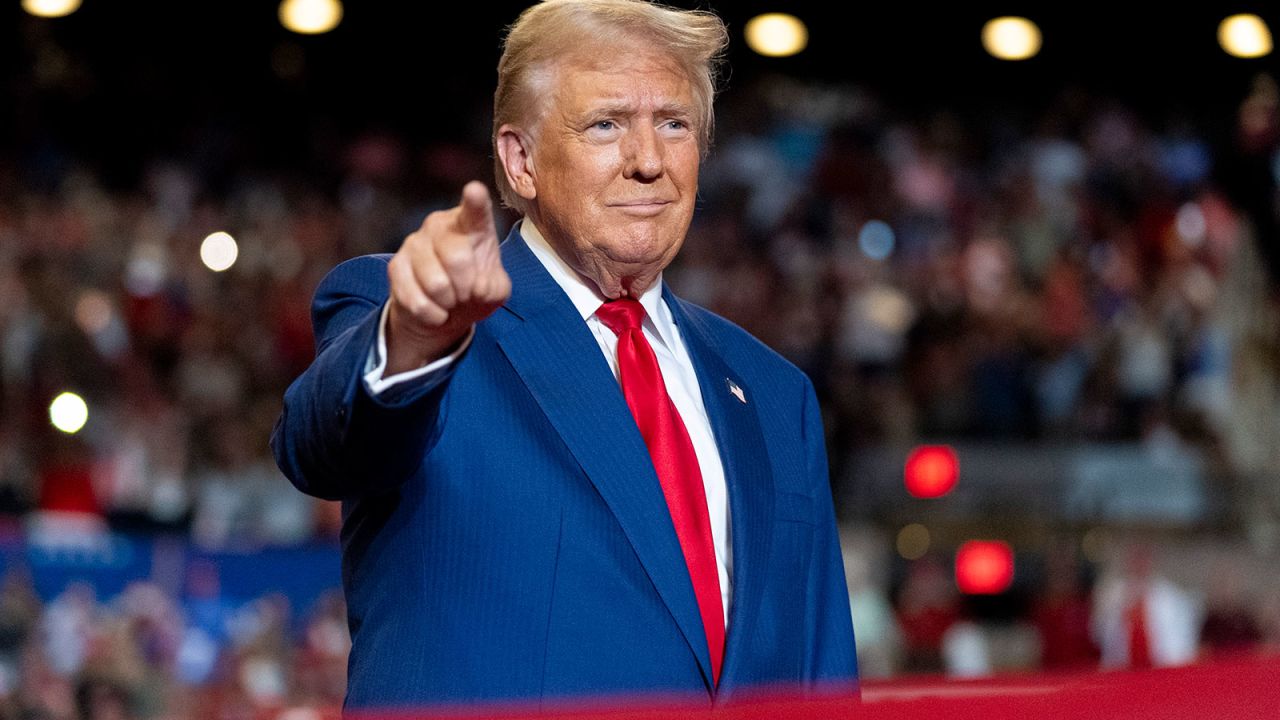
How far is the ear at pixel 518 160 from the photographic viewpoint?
1934mm

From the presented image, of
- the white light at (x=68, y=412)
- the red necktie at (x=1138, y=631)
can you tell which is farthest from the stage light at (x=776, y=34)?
the white light at (x=68, y=412)

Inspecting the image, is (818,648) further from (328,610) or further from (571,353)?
(328,610)

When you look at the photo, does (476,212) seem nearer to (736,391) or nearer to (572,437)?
(572,437)

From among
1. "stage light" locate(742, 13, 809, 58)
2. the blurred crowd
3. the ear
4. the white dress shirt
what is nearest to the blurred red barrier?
the white dress shirt

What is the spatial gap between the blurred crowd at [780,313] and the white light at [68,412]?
57 millimetres

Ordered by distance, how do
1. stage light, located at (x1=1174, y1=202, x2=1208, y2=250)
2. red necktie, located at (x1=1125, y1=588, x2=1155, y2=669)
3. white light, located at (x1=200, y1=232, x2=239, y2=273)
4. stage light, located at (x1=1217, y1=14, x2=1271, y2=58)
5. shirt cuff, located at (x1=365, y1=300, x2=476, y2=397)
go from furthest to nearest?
stage light, located at (x1=1174, y1=202, x2=1208, y2=250), white light, located at (x1=200, y1=232, x2=239, y2=273), red necktie, located at (x1=1125, y1=588, x2=1155, y2=669), stage light, located at (x1=1217, y1=14, x2=1271, y2=58), shirt cuff, located at (x1=365, y1=300, x2=476, y2=397)

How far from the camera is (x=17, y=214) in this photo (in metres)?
8.70

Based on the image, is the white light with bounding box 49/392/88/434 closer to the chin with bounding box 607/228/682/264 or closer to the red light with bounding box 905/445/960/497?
the red light with bounding box 905/445/960/497

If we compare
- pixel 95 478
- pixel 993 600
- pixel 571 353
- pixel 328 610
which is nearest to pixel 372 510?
pixel 571 353

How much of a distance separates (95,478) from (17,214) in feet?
6.46

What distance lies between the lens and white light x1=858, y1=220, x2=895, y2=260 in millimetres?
9766

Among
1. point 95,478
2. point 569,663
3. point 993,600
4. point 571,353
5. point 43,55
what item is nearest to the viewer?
point 569,663

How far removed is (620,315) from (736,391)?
163mm

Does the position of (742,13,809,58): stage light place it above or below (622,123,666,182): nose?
above
